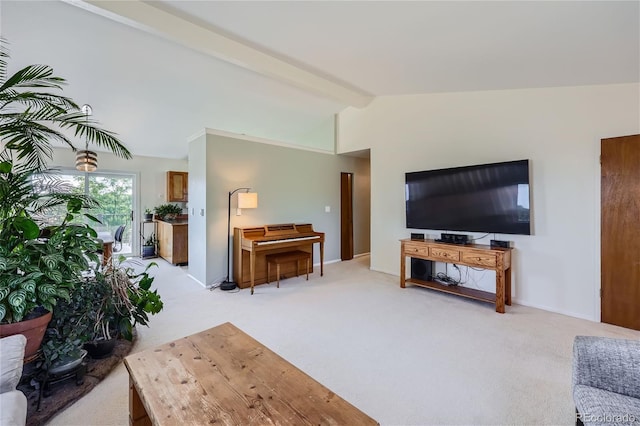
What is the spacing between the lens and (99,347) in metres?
2.16

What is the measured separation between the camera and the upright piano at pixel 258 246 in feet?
13.1

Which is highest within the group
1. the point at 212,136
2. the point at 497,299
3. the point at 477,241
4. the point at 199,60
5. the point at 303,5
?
the point at 199,60

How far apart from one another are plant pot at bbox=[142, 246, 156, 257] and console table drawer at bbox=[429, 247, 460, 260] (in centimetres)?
634

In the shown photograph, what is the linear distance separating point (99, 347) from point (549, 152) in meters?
5.09

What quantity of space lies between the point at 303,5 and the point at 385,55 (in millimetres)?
1199

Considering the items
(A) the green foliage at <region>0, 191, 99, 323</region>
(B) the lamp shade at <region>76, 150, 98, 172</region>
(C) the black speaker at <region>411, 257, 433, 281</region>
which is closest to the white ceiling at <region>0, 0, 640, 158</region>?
(B) the lamp shade at <region>76, 150, 98, 172</region>

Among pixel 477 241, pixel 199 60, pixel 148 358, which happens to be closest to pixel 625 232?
pixel 477 241

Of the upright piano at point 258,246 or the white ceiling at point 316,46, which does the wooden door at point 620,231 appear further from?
the upright piano at point 258,246

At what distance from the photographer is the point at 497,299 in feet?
10.5

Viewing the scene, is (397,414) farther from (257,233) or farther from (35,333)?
(257,233)

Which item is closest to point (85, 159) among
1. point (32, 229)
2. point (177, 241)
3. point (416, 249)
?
point (177, 241)

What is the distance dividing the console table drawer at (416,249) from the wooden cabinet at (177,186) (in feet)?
19.0

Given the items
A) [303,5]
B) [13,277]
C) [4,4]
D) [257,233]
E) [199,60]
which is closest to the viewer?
[13,277]

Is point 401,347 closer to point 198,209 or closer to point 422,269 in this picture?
point 422,269
